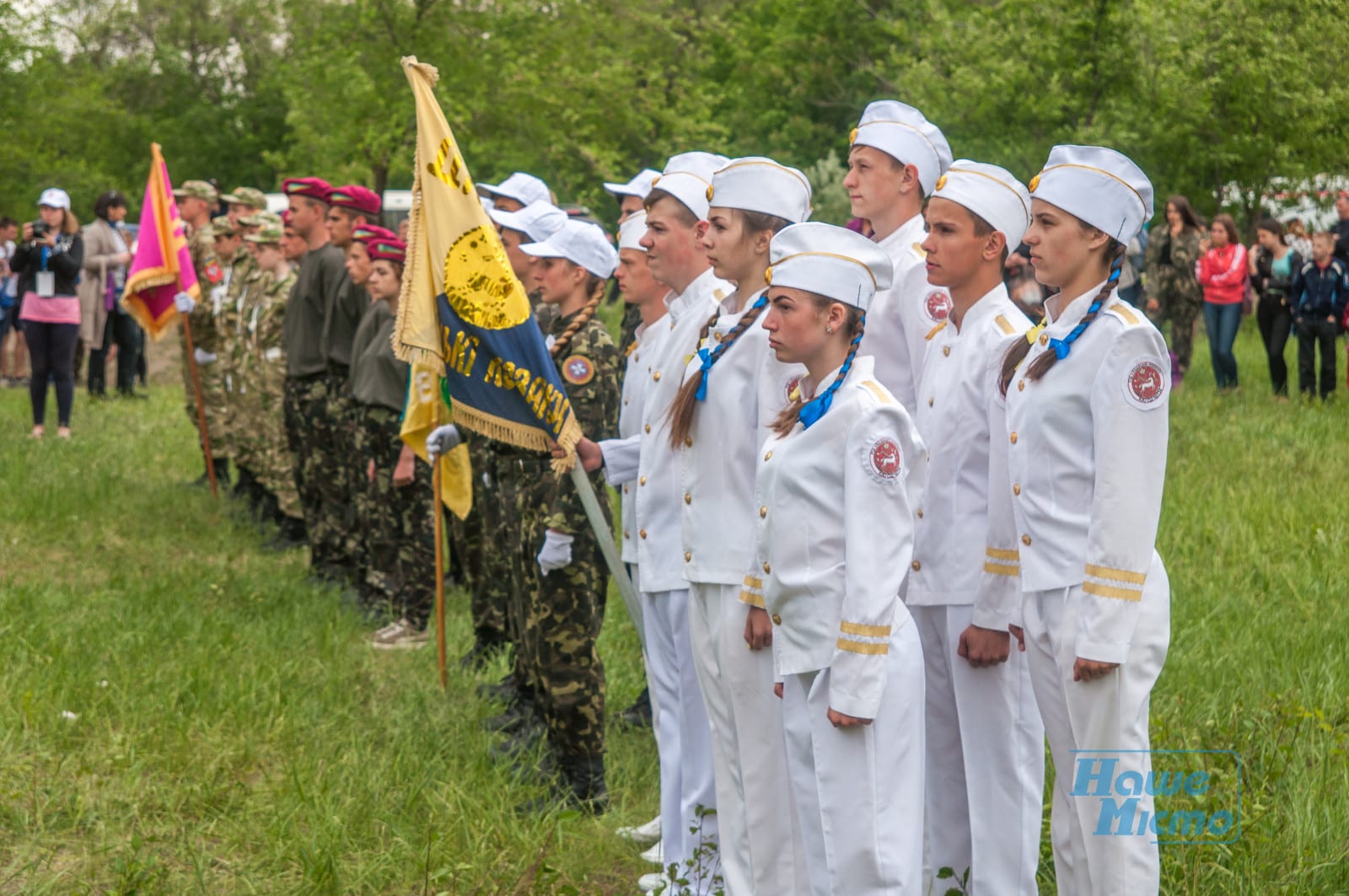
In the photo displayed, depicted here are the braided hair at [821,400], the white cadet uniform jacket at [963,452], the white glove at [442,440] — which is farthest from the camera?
the white glove at [442,440]

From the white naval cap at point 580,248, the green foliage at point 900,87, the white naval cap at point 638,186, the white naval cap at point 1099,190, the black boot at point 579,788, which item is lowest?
the black boot at point 579,788

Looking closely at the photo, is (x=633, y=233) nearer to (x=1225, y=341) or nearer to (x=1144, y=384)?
(x=1144, y=384)

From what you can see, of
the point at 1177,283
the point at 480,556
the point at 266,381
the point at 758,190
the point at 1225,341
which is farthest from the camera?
the point at 1177,283

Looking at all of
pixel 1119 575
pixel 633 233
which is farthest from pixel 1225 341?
pixel 1119 575

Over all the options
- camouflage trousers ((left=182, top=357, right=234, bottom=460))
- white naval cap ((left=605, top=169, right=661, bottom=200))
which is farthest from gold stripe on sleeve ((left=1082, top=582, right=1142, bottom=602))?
camouflage trousers ((left=182, top=357, right=234, bottom=460))

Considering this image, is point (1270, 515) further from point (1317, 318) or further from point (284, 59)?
point (284, 59)

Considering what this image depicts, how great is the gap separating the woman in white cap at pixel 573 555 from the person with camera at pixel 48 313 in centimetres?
939

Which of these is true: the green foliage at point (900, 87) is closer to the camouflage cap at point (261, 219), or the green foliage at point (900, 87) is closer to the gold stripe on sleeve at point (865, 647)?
the camouflage cap at point (261, 219)

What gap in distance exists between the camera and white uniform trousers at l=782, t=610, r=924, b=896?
3535mm

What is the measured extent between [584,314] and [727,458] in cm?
138

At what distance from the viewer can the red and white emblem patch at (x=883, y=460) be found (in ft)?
11.4

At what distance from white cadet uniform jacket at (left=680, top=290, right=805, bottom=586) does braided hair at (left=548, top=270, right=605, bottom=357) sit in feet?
3.98

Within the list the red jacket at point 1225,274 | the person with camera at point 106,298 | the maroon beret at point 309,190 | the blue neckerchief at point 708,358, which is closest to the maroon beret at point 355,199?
the maroon beret at point 309,190

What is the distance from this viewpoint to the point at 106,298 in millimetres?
17078
